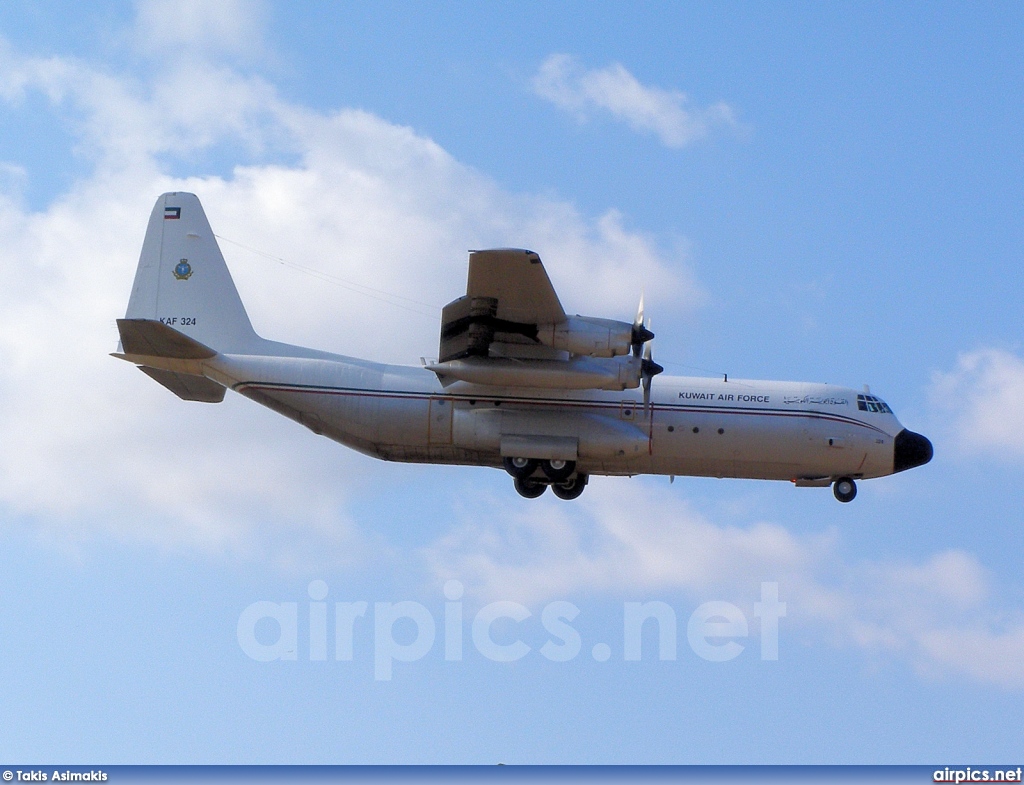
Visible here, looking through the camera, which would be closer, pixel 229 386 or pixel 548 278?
pixel 548 278

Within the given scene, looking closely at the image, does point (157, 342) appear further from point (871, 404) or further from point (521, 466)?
point (871, 404)

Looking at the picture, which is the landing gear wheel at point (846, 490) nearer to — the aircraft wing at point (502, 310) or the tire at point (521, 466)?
the tire at point (521, 466)

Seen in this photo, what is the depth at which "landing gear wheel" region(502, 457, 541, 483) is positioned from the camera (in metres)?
26.7

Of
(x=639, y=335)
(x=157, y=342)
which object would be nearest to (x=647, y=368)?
(x=639, y=335)

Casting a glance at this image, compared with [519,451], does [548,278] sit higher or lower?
higher

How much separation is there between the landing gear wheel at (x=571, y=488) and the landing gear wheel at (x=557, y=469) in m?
0.80

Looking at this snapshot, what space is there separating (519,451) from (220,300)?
717 cm

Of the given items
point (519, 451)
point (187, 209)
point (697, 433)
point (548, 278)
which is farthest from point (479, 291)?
point (187, 209)

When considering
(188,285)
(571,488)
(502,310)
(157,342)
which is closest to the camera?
(502,310)

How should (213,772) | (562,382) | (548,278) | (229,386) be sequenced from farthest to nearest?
(229,386)
(562,382)
(548,278)
(213,772)

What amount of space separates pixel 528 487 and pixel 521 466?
1.92 feet

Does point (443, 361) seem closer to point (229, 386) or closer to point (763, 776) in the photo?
point (229, 386)

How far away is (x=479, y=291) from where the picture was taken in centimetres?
2397

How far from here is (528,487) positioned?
27.1 meters
